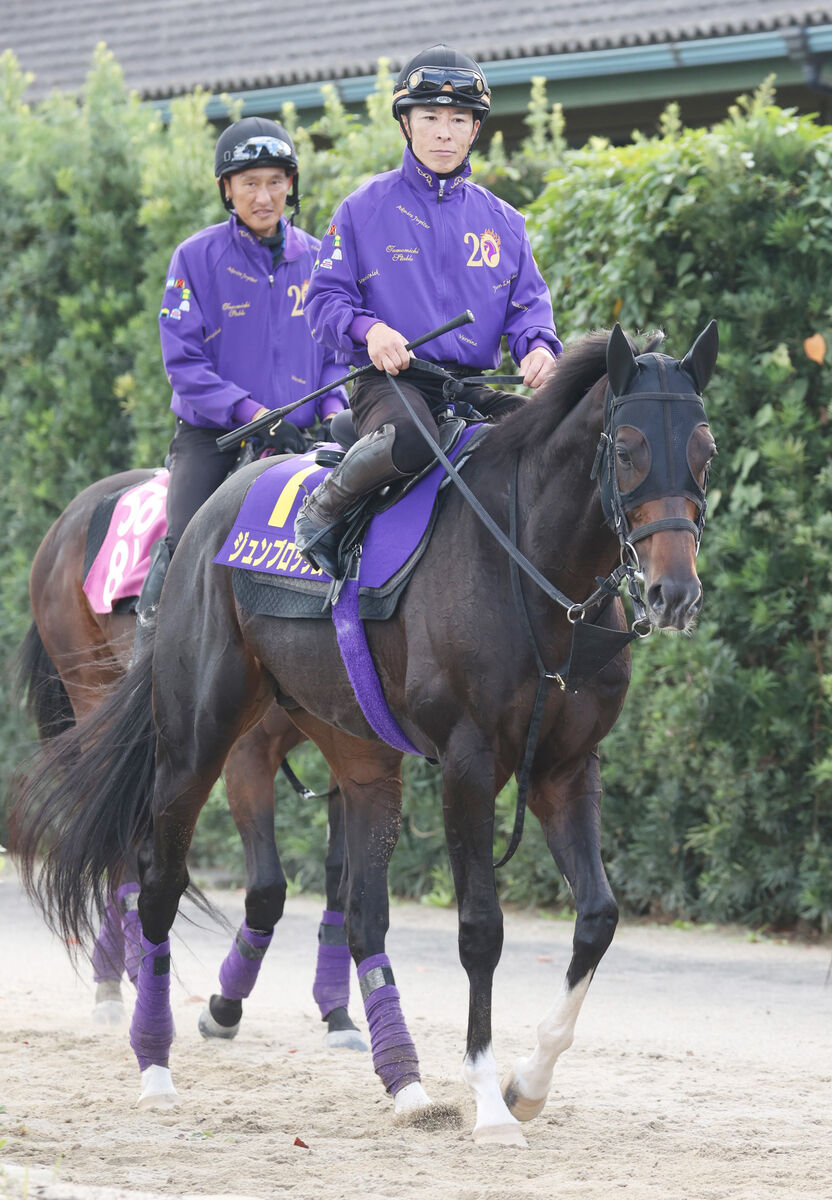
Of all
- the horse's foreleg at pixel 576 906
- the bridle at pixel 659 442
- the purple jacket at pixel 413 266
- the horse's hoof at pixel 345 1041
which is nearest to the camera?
the bridle at pixel 659 442

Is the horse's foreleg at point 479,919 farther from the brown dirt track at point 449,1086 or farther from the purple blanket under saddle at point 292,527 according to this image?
the purple blanket under saddle at point 292,527

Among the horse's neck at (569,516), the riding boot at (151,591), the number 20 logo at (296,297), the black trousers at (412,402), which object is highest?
the number 20 logo at (296,297)

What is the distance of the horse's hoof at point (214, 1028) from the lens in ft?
20.3

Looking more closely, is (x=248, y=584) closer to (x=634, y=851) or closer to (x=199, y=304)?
(x=199, y=304)

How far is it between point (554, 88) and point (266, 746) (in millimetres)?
7766

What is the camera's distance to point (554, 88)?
12508 millimetres

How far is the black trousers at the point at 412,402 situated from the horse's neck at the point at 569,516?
15.6 inches

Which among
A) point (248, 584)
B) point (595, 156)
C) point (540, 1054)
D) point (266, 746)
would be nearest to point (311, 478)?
point (248, 584)

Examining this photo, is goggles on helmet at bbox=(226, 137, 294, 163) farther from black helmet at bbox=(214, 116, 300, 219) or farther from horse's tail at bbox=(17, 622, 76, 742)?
horse's tail at bbox=(17, 622, 76, 742)

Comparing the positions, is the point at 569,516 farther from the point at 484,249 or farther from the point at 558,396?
the point at 484,249

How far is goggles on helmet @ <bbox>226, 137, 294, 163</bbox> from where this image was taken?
Answer: 637 cm

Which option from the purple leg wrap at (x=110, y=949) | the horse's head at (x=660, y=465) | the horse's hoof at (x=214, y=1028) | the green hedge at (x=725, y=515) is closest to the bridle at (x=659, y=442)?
the horse's head at (x=660, y=465)

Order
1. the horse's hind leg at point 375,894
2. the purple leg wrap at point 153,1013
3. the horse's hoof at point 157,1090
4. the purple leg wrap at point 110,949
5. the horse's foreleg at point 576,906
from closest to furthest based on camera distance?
the horse's foreleg at point 576,906, the horse's hind leg at point 375,894, the horse's hoof at point 157,1090, the purple leg wrap at point 153,1013, the purple leg wrap at point 110,949

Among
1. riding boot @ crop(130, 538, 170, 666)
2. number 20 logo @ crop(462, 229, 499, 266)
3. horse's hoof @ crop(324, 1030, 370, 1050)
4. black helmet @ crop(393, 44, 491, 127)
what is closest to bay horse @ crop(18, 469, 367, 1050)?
horse's hoof @ crop(324, 1030, 370, 1050)
